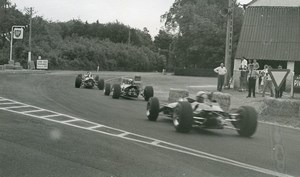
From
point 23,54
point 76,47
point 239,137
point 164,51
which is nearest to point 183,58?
point 76,47

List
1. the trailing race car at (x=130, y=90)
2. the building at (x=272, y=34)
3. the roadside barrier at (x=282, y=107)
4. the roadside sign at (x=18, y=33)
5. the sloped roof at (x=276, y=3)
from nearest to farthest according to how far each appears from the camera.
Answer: the roadside barrier at (x=282, y=107)
the trailing race car at (x=130, y=90)
the building at (x=272, y=34)
the sloped roof at (x=276, y=3)
the roadside sign at (x=18, y=33)

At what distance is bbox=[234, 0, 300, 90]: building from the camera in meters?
37.2

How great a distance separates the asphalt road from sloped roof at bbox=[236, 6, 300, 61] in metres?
24.4

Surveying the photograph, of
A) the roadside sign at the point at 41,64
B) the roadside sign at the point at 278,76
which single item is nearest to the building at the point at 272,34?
the roadside sign at the point at 278,76

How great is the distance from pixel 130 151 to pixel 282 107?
378 inches

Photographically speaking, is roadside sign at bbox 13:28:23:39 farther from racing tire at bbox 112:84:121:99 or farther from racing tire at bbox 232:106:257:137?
racing tire at bbox 232:106:257:137

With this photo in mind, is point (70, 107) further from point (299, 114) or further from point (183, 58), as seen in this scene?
point (183, 58)

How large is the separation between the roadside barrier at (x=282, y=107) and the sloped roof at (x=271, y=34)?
20.2 m

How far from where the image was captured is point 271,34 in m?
38.4

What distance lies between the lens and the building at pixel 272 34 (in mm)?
37156

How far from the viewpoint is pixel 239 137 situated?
1187cm

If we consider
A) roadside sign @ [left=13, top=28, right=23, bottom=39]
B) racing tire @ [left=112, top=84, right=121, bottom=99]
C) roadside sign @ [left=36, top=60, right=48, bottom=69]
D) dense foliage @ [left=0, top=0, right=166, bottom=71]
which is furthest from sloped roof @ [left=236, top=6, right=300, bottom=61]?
dense foliage @ [left=0, top=0, right=166, bottom=71]

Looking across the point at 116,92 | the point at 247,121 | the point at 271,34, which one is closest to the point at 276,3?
the point at 271,34

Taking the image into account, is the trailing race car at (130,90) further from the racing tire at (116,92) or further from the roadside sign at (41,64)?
the roadside sign at (41,64)
